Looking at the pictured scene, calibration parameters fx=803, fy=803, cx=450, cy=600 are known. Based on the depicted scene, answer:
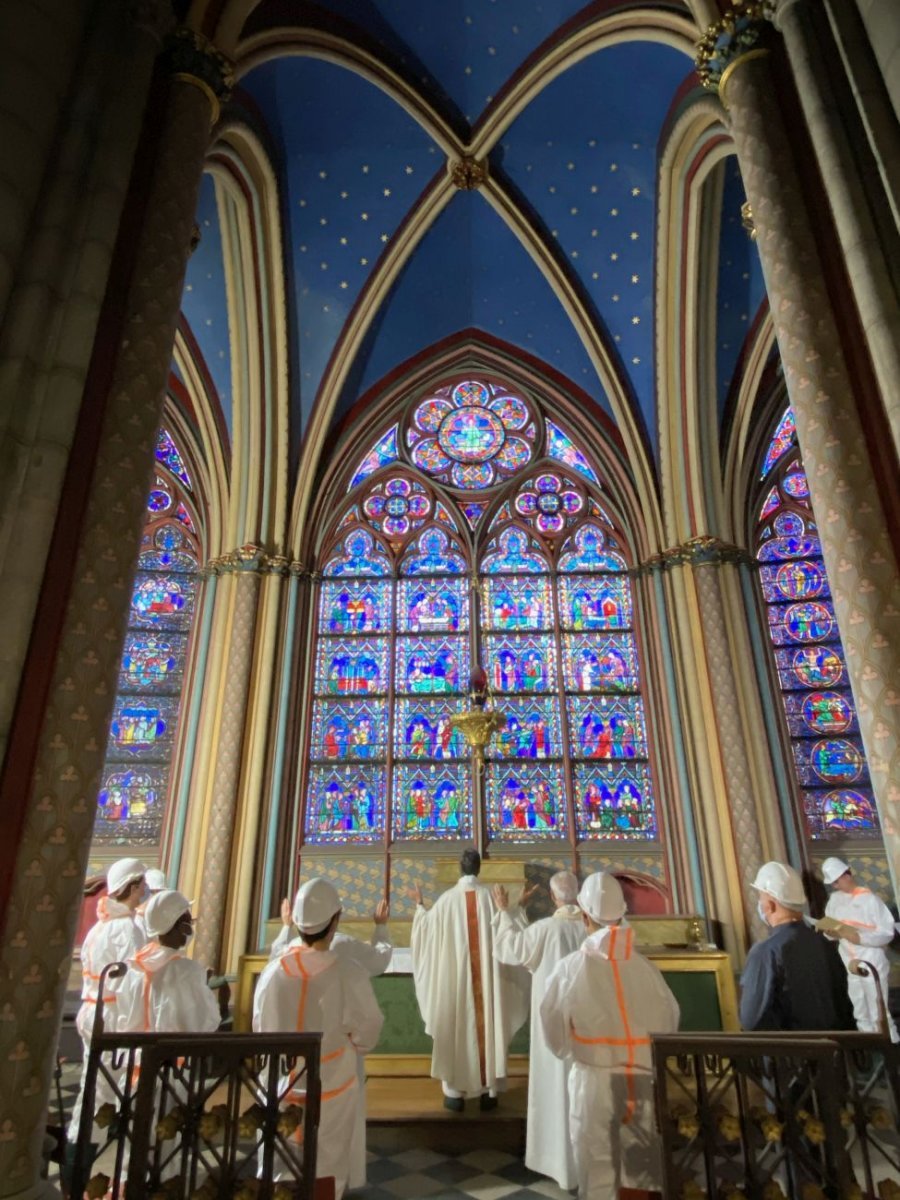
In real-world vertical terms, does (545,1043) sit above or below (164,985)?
below

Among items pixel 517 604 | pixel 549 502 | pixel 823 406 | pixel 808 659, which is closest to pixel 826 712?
pixel 808 659

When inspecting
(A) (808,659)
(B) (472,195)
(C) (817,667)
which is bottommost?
(C) (817,667)

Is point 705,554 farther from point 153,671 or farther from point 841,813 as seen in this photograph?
point 153,671

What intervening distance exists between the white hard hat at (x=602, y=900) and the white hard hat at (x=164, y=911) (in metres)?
1.90

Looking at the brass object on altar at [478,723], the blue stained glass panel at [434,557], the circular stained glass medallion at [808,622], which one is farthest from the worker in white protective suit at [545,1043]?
the circular stained glass medallion at [808,622]

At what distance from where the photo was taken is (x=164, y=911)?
384 cm

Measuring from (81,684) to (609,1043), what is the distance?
2807 mm

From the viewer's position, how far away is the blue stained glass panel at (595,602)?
10.7 m

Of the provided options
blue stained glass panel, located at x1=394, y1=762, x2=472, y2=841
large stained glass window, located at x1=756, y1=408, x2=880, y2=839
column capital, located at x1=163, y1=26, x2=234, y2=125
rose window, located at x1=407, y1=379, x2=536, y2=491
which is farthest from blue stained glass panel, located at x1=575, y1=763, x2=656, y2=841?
column capital, located at x1=163, y1=26, x2=234, y2=125

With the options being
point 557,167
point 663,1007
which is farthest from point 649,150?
point 663,1007

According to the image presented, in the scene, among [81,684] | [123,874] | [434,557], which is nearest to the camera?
[81,684]

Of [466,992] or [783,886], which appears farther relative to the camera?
[466,992]

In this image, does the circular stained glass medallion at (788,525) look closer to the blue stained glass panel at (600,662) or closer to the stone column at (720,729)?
the stone column at (720,729)

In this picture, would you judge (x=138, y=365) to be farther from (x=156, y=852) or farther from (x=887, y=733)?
(x=156, y=852)
